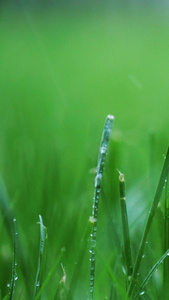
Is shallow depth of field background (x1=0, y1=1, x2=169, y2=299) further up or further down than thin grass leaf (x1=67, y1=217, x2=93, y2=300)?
further up

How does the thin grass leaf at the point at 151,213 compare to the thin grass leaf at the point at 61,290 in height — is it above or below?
above

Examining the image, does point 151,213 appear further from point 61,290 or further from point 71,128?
point 71,128

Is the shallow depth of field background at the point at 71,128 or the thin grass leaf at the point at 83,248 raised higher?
the shallow depth of field background at the point at 71,128

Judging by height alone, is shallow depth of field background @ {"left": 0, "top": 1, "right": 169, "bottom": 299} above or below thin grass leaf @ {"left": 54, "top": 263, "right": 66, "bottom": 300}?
above

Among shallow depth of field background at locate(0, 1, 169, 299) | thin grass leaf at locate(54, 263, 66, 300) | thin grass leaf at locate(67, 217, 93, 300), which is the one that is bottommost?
thin grass leaf at locate(54, 263, 66, 300)

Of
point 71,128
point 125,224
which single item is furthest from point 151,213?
point 71,128

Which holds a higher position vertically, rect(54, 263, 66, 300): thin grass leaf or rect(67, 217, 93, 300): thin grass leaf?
rect(67, 217, 93, 300): thin grass leaf

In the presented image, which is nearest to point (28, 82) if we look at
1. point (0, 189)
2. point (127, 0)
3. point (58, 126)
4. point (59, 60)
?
point (59, 60)

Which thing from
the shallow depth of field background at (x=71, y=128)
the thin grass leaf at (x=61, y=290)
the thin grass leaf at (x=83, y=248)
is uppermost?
the shallow depth of field background at (x=71, y=128)
